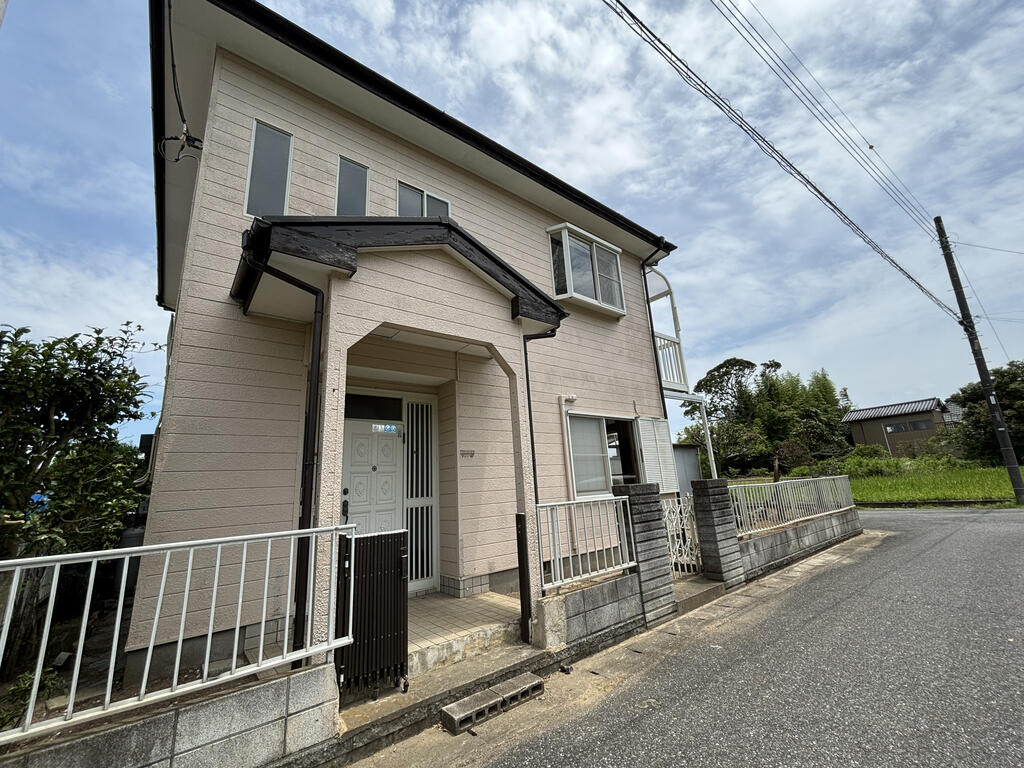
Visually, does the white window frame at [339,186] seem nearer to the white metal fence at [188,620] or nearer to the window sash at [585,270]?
the window sash at [585,270]

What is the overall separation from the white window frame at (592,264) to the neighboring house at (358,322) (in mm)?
62

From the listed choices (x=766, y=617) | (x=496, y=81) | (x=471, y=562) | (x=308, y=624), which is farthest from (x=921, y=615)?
(x=496, y=81)

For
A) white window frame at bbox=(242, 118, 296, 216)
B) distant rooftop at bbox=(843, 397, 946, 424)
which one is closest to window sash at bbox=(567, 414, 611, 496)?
white window frame at bbox=(242, 118, 296, 216)

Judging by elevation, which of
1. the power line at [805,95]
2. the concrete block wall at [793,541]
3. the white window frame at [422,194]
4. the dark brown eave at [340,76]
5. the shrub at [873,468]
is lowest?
the concrete block wall at [793,541]

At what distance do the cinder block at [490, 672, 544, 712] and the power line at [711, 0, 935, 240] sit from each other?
609cm

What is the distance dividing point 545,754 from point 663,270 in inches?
314

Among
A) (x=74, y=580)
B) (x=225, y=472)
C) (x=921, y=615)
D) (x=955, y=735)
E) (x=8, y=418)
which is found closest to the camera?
(x=955, y=735)

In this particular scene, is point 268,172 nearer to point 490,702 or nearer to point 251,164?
point 251,164

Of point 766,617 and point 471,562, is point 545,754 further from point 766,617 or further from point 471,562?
point 766,617

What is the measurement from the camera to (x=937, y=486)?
43.1ft

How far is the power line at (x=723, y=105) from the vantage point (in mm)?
3676

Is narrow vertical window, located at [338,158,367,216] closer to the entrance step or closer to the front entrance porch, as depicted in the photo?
the front entrance porch

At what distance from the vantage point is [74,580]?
436 centimetres

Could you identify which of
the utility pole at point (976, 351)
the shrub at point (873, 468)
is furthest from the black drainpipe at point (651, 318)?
the shrub at point (873, 468)
